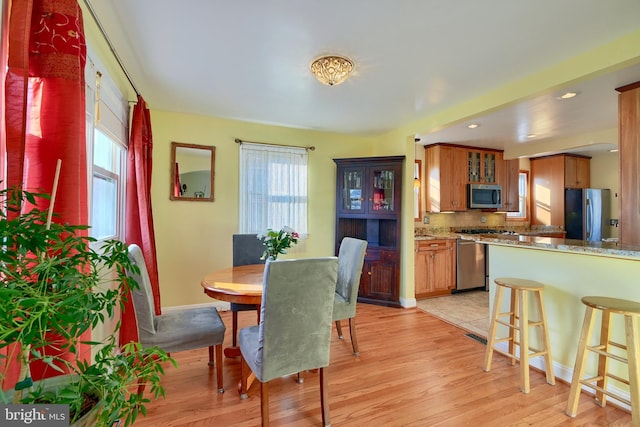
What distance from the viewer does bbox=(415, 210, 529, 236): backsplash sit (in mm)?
5082

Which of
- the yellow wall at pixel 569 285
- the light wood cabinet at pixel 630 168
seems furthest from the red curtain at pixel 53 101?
the light wood cabinet at pixel 630 168

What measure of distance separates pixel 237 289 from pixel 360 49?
190 centimetres

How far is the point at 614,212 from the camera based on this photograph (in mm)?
5324

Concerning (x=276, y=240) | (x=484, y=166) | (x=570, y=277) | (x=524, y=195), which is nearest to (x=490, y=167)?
(x=484, y=166)

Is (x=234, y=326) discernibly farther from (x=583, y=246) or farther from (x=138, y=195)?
(x=583, y=246)

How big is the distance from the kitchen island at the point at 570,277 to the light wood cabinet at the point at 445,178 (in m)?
2.18

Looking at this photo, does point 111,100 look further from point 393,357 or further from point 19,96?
point 393,357

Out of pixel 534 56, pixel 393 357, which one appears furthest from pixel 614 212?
pixel 393 357

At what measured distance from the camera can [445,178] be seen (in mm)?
4789

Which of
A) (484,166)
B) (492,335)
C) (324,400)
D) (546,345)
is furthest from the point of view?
(484,166)

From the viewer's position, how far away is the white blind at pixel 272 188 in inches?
149

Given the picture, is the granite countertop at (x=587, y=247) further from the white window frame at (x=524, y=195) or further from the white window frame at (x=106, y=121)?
the white window frame at (x=524, y=195)

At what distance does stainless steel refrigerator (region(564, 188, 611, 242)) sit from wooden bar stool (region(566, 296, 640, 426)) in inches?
168

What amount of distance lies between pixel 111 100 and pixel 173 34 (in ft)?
2.50
